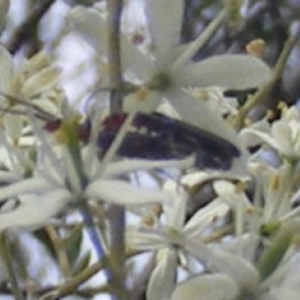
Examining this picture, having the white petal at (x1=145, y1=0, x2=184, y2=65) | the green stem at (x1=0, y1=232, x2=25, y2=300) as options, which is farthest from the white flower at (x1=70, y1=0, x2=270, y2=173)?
the green stem at (x1=0, y1=232, x2=25, y2=300)

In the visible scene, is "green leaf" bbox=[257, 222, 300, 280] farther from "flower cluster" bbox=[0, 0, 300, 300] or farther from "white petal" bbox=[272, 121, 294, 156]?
"white petal" bbox=[272, 121, 294, 156]

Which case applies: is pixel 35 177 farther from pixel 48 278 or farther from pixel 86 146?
pixel 48 278

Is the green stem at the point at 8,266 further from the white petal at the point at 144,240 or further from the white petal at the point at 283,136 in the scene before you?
the white petal at the point at 283,136

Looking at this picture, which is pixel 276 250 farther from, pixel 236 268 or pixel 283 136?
pixel 283 136

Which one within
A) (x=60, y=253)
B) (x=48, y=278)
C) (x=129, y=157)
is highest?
(x=129, y=157)

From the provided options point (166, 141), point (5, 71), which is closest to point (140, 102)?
point (166, 141)

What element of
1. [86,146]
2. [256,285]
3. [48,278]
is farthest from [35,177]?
[48,278]
